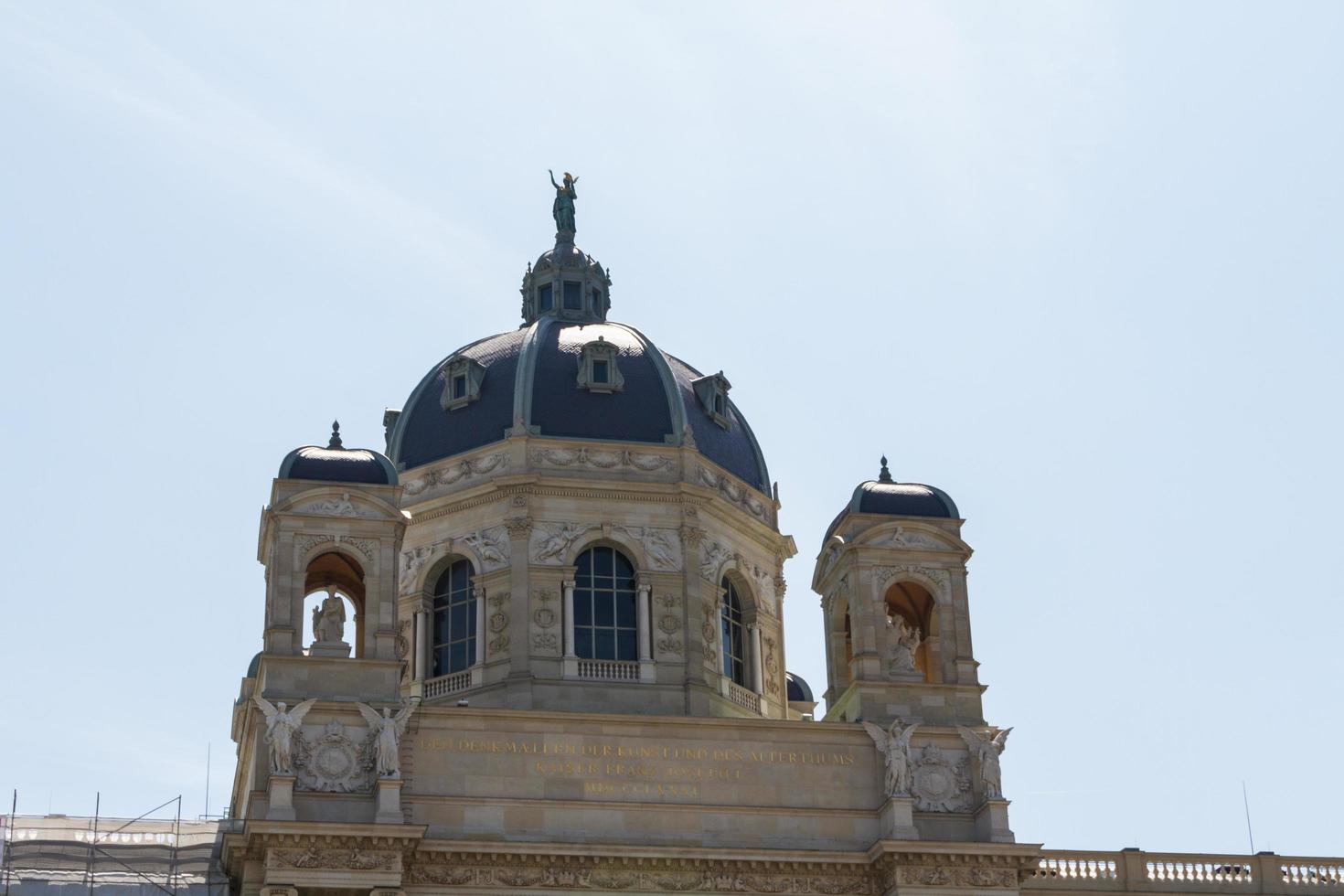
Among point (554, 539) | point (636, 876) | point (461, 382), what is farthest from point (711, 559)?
point (636, 876)

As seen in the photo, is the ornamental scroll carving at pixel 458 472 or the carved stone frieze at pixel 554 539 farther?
the ornamental scroll carving at pixel 458 472

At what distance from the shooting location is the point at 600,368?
6184 cm

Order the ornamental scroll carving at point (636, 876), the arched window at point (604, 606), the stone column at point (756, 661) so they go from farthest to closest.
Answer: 1. the stone column at point (756, 661)
2. the arched window at point (604, 606)
3. the ornamental scroll carving at point (636, 876)

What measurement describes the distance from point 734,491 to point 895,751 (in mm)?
11678

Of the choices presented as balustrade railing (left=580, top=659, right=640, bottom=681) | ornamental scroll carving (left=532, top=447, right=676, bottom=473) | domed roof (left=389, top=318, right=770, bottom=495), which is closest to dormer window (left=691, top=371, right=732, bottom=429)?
domed roof (left=389, top=318, right=770, bottom=495)

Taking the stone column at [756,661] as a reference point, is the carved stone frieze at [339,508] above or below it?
above

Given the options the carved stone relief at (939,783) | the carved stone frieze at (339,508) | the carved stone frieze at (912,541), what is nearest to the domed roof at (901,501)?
the carved stone frieze at (912,541)

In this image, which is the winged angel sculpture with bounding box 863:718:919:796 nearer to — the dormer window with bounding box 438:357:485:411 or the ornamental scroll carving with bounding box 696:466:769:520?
the ornamental scroll carving with bounding box 696:466:769:520

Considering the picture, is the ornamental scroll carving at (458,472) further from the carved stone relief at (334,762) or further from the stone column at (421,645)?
the carved stone relief at (334,762)

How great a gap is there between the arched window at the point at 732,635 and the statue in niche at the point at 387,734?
11.9 m

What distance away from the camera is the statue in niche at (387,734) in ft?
162

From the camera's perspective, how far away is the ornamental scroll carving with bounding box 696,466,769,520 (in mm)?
61000

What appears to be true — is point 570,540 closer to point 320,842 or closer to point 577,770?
point 577,770

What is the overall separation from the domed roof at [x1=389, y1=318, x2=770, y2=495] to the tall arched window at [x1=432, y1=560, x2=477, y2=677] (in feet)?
11.2
